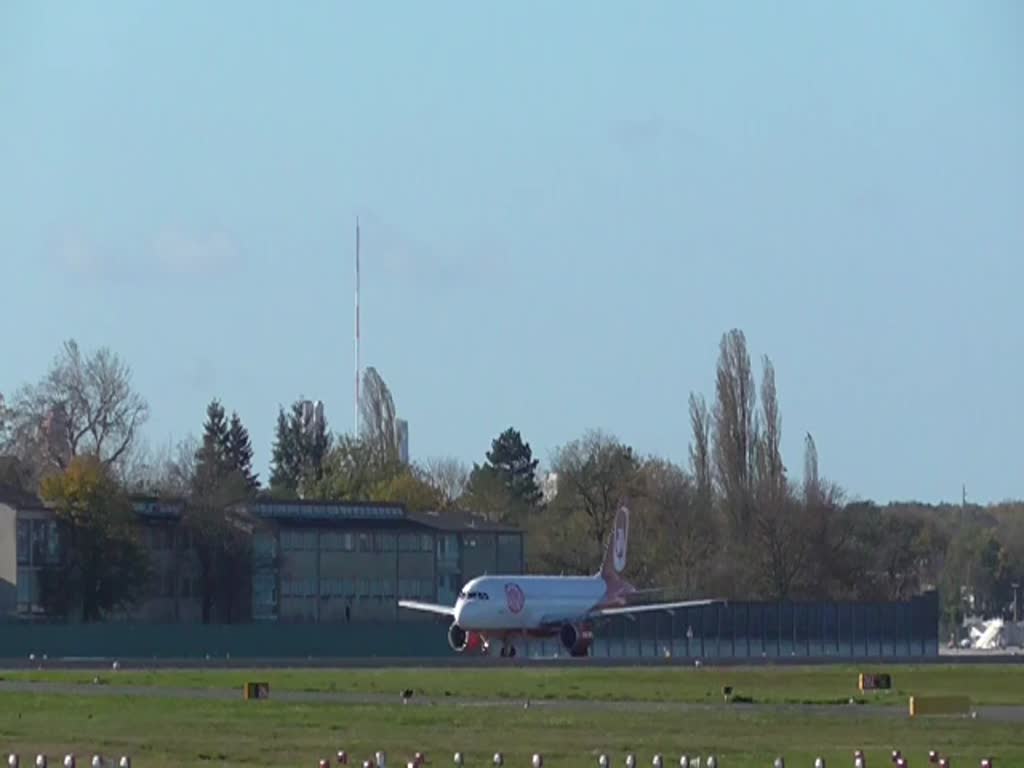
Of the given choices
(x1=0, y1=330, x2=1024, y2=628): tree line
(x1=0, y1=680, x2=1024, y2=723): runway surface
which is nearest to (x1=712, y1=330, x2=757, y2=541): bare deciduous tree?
(x1=0, y1=330, x2=1024, y2=628): tree line

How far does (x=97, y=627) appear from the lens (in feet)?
284

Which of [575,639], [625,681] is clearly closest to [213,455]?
[575,639]

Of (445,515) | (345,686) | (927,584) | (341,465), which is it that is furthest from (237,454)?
(345,686)

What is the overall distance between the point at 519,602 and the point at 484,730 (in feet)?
161

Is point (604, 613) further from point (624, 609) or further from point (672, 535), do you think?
point (672, 535)

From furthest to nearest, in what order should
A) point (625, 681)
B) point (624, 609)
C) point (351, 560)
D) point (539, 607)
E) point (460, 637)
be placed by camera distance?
point (351, 560), point (624, 609), point (539, 607), point (460, 637), point (625, 681)

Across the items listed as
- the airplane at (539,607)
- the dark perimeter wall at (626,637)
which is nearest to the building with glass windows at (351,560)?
the dark perimeter wall at (626,637)

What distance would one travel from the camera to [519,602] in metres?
87.2

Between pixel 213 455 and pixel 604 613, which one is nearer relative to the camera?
pixel 604 613

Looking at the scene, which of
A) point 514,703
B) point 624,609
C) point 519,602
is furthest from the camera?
point 624,609

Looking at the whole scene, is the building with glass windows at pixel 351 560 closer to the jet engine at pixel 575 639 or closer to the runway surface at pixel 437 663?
the jet engine at pixel 575 639

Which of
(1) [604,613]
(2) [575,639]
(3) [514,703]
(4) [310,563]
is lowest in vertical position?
(3) [514,703]

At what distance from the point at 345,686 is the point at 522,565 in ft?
214

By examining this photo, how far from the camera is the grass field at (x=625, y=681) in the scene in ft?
171
